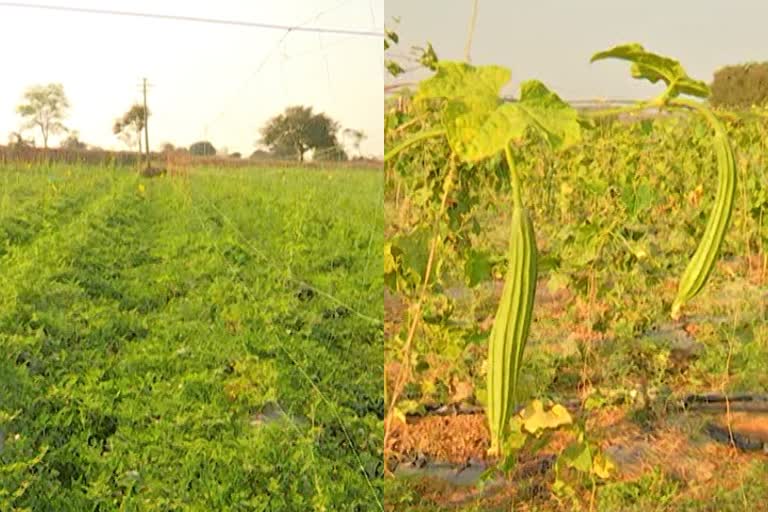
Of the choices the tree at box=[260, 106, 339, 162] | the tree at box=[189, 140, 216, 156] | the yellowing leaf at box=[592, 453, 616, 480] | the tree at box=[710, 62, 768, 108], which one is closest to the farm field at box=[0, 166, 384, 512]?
the tree at box=[260, 106, 339, 162]

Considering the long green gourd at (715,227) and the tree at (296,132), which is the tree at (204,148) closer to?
the tree at (296,132)

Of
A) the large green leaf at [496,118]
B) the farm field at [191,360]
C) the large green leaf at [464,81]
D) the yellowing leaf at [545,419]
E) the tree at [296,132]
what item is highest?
the tree at [296,132]

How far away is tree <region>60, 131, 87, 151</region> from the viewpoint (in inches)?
392

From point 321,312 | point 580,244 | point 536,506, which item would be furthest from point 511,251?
point 321,312

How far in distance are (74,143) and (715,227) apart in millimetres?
11040

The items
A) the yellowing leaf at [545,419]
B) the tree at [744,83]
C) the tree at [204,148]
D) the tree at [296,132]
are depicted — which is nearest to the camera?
the yellowing leaf at [545,419]

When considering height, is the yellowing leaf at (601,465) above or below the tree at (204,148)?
below

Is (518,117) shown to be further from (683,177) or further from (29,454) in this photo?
(683,177)

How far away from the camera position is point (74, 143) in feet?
36.0

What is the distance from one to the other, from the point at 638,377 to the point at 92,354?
90.0 inches

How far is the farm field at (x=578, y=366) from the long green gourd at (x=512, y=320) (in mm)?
455

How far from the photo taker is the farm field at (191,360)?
2736 mm

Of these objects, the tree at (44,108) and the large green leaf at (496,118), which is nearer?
the large green leaf at (496,118)

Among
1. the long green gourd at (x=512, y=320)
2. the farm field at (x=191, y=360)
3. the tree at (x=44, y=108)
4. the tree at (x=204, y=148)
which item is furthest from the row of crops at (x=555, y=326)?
the tree at (x=44, y=108)
